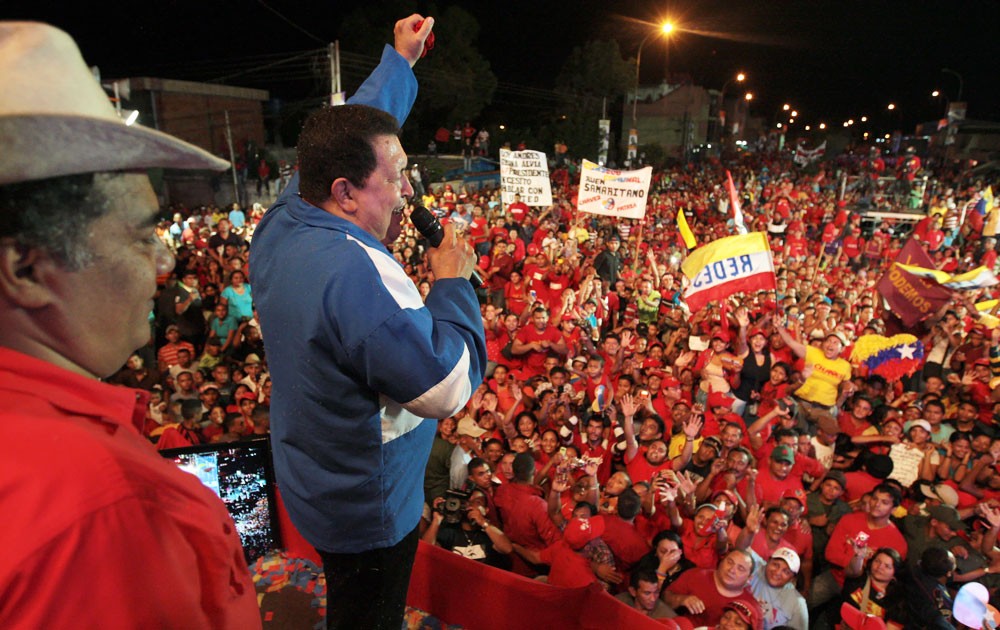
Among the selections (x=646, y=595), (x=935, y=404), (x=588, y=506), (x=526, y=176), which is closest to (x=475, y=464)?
(x=588, y=506)

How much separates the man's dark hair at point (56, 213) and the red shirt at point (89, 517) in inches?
5.2

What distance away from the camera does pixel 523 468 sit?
4.55 m

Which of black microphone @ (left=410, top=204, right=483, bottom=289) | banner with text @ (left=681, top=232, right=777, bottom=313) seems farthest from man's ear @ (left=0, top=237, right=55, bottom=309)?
banner with text @ (left=681, top=232, right=777, bottom=313)

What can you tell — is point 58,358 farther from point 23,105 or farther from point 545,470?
point 545,470

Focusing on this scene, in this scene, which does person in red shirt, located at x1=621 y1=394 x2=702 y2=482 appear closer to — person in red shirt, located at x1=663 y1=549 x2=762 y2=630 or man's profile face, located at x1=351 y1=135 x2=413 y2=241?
person in red shirt, located at x1=663 y1=549 x2=762 y2=630

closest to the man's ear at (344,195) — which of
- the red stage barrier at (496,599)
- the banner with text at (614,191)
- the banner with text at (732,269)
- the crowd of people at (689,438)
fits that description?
the crowd of people at (689,438)

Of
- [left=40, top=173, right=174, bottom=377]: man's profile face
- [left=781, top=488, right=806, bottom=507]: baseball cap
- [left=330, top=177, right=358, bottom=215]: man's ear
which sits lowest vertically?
[left=781, top=488, right=806, bottom=507]: baseball cap

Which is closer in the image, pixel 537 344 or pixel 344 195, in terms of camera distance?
pixel 344 195

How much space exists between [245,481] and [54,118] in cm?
252

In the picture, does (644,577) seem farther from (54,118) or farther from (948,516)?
(54,118)

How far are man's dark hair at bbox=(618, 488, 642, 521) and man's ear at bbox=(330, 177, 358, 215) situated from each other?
11.0 ft

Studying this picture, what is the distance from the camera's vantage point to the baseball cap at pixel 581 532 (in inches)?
157

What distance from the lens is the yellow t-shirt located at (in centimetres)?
635

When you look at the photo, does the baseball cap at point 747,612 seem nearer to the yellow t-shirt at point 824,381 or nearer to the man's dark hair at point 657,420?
the man's dark hair at point 657,420
